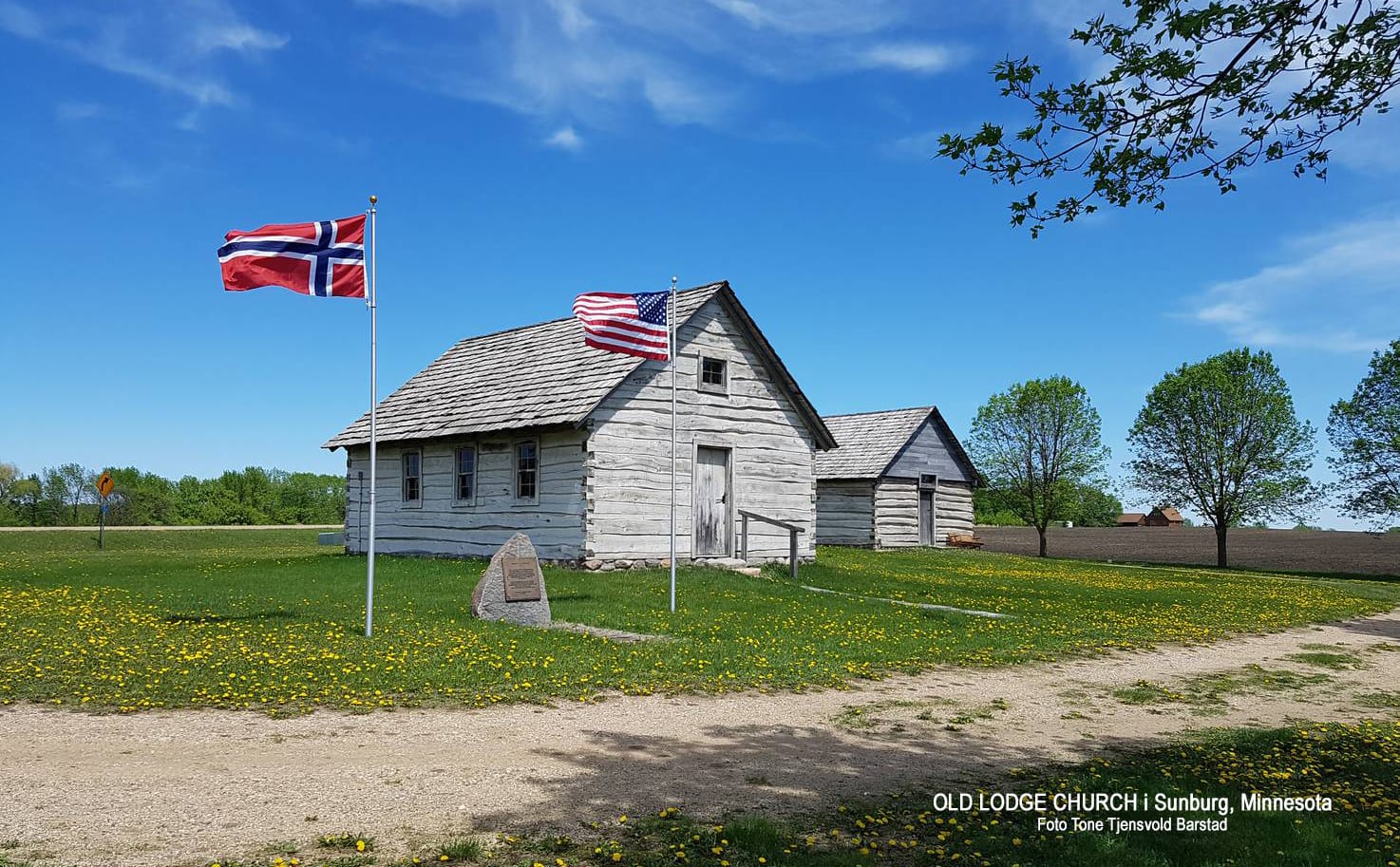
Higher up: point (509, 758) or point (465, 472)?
point (465, 472)

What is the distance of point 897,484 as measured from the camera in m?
43.3

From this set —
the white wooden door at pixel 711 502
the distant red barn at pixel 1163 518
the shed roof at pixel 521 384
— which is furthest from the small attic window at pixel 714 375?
the distant red barn at pixel 1163 518

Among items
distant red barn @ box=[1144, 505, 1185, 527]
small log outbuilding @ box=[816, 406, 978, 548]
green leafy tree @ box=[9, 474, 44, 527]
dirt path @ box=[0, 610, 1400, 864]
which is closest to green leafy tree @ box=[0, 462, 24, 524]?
green leafy tree @ box=[9, 474, 44, 527]

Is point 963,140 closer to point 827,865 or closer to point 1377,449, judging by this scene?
point 827,865

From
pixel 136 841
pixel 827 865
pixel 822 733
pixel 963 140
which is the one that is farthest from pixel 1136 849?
pixel 136 841

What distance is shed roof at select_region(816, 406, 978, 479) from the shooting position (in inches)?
1687

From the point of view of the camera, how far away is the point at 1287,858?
18.8ft

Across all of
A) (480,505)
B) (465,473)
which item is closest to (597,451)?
(480,505)

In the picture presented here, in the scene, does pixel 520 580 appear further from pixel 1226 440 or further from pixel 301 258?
pixel 1226 440

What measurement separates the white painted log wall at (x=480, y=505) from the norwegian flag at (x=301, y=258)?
10563 millimetres

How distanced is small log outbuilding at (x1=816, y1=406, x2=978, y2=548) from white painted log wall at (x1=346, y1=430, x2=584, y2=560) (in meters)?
20.3

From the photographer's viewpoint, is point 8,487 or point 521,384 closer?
point 521,384

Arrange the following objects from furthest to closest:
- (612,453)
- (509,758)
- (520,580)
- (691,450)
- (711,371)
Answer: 1. (711,371)
2. (691,450)
3. (612,453)
4. (520,580)
5. (509,758)

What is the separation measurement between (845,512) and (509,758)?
3710 cm
